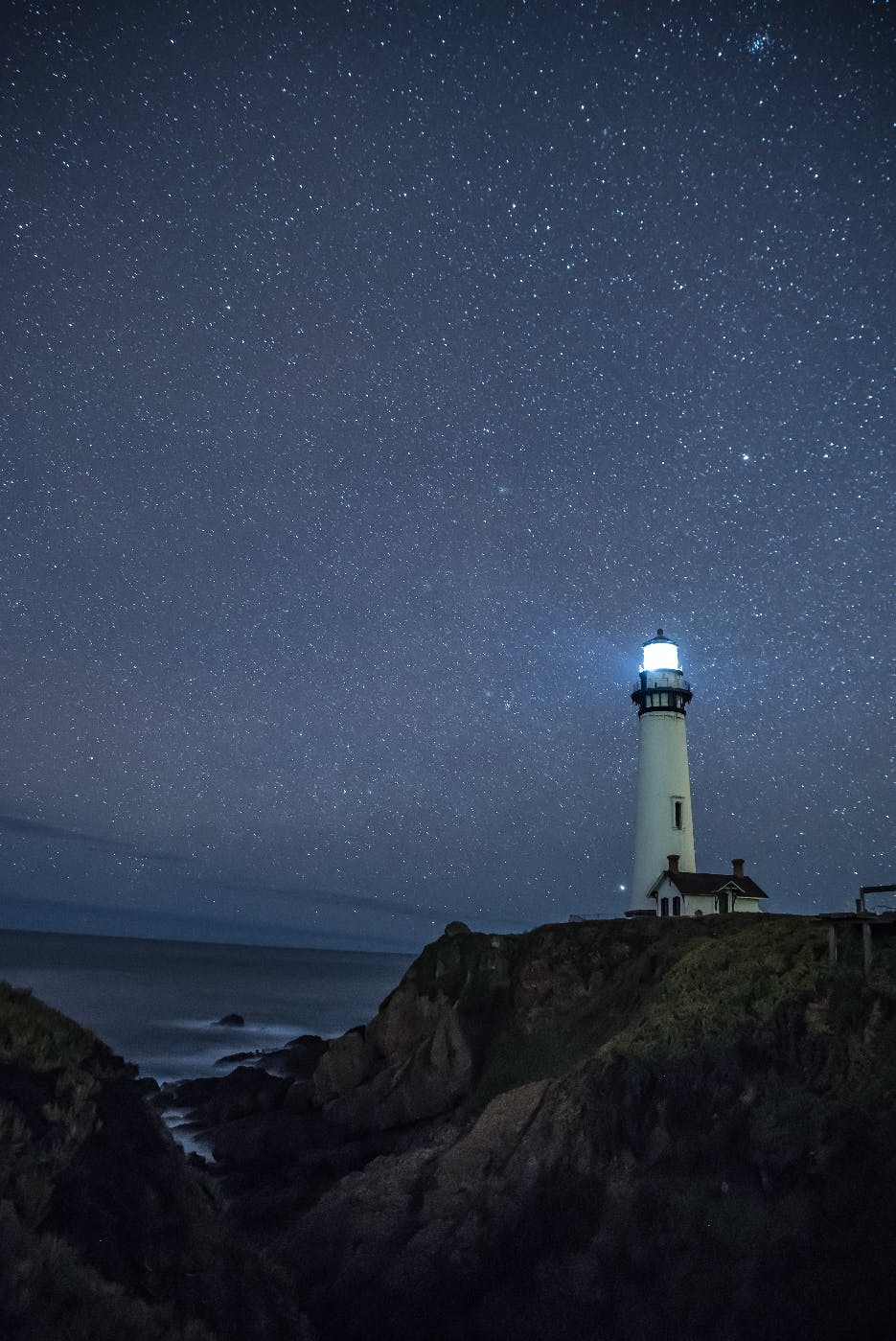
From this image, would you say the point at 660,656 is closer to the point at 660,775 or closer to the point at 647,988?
the point at 660,775

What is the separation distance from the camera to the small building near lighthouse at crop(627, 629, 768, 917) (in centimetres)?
4094

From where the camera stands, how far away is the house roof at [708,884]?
4078 centimetres

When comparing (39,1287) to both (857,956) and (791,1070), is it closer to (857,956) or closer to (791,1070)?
(791,1070)

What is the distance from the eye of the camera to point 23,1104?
1131 cm

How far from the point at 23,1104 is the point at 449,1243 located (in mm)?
13445

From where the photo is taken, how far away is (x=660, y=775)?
44969 mm

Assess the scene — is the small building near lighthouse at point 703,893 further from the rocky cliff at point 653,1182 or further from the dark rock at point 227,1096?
the dark rock at point 227,1096

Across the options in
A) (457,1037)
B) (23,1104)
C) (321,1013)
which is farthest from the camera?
(321,1013)

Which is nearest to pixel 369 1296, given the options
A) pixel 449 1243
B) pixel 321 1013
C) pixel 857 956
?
pixel 449 1243

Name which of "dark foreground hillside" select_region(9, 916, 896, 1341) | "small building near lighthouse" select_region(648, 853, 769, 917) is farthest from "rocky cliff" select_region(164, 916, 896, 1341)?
"small building near lighthouse" select_region(648, 853, 769, 917)

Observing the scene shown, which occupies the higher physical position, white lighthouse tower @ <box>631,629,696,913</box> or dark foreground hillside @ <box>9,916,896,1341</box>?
white lighthouse tower @ <box>631,629,696,913</box>

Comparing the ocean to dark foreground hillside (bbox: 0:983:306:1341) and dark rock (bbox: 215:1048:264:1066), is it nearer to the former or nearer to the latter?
dark rock (bbox: 215:1048:264:1066)

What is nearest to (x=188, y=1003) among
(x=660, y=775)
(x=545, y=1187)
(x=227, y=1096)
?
(x=227, y=1096)

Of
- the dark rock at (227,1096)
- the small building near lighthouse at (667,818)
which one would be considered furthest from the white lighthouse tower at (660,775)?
the dark rock at (227,1096)
